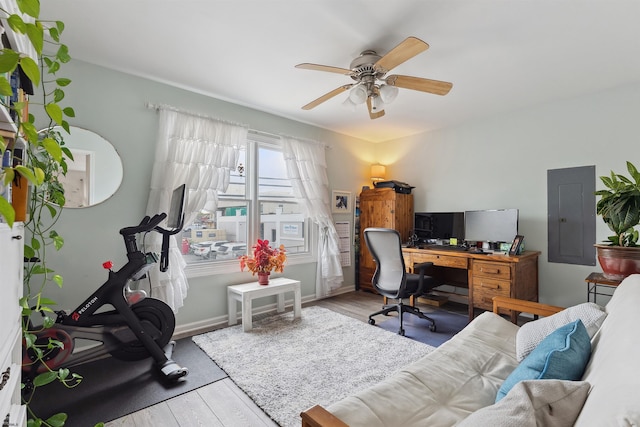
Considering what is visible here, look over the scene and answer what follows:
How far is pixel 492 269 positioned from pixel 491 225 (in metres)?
0.72

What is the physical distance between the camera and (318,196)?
4.11 metres

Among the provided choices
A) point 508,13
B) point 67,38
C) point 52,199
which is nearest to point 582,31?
point 508,13

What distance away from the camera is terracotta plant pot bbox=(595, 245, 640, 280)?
229 centimetres

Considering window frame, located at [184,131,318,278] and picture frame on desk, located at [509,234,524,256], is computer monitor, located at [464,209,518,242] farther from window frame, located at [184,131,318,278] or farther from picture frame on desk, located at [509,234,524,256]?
window frame, located at [184,131,318,278]

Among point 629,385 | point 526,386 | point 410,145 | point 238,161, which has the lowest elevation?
point 526,386

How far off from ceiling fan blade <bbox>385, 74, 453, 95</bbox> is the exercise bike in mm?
1985

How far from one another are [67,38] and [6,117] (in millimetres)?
2007

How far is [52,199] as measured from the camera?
4.67 ft

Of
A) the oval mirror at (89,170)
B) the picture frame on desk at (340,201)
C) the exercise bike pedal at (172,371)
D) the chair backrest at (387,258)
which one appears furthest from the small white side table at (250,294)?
the oval mirror at (89,170)

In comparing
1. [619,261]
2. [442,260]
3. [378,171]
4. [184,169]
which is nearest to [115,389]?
[184,169]

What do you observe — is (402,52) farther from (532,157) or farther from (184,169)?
(532,157)

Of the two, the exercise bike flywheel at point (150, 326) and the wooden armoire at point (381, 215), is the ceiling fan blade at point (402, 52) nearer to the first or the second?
the wooden armoire at point (381, 215)

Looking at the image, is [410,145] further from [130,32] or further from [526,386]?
[526,386]

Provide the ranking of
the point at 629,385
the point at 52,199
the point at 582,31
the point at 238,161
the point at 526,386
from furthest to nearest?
1. the point at 238,161
2. the point at 582,31
3. the point at 52,199
4. the point at 526,386
5. the point at 629,385
